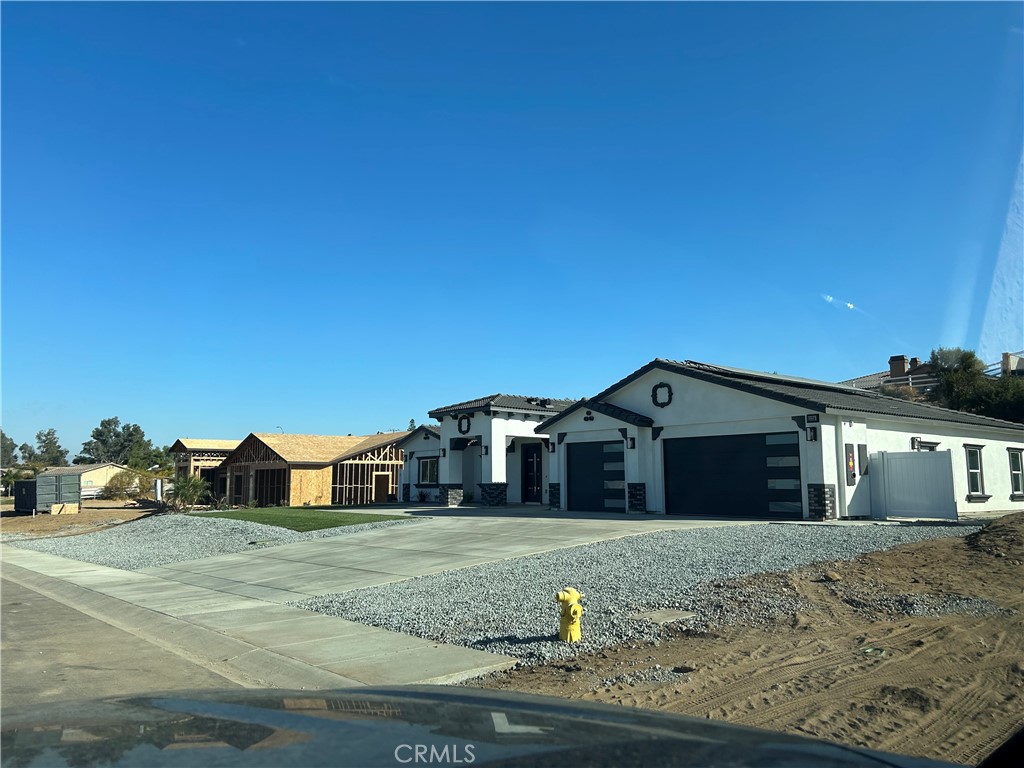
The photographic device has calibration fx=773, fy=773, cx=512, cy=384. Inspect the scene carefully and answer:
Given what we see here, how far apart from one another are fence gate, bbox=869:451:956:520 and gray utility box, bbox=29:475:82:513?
130 feet

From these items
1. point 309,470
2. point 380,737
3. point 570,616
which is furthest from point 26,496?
point 380,737

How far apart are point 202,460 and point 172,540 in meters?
32.2

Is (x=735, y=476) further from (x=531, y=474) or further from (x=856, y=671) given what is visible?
(x=856, y=671)

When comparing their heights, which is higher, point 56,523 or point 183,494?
point 183,494

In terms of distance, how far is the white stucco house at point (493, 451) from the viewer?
33.6m

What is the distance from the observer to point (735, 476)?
23.3 m

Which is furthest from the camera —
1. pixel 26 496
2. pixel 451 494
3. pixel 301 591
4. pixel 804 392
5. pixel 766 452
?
pixel 26 496

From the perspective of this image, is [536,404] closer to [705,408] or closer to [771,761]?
[705,408]

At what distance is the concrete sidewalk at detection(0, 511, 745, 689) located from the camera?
792cm

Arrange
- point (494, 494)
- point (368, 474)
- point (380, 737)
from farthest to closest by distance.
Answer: point (368, 474), point (494, 494), point (380, 737)

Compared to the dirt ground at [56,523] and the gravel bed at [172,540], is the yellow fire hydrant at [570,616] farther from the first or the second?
the dirt ground at [56,523]

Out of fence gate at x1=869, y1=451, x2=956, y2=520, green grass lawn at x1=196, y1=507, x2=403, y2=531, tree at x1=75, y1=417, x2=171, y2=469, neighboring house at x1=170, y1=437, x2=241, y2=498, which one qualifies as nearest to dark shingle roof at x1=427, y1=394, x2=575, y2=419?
green grass lawn at x1=196, y1=507, x2=403, y2=531

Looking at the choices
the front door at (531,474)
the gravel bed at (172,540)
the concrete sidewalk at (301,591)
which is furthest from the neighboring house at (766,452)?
the gravel bed at (172,540)

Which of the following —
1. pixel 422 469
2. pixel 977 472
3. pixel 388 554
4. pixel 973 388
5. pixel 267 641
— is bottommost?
pixel 267 641
